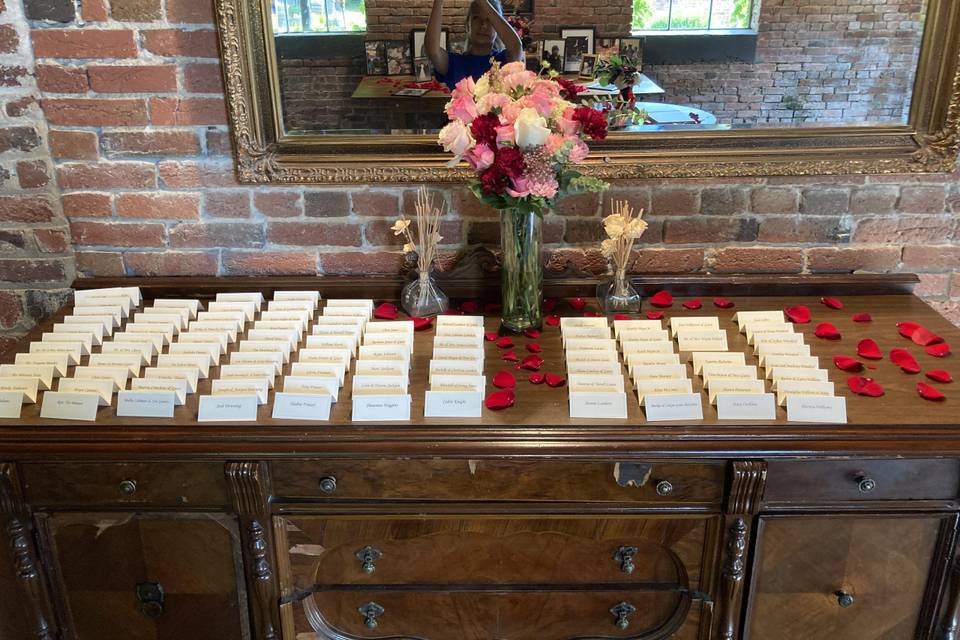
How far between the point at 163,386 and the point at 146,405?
1.9 inches

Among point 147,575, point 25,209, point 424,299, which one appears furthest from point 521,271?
point 25,209

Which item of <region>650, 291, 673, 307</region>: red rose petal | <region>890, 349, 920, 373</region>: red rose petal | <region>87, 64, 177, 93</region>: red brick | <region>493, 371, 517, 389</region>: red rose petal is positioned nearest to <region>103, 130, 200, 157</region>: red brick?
<region>87, 64, 177, 93</region>: red brick

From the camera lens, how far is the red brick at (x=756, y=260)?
6.56 ft

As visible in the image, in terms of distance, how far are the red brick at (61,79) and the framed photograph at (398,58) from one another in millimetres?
741

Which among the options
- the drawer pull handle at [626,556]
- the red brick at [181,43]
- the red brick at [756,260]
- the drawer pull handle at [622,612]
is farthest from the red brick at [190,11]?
the drawer pull handle at [622,612]

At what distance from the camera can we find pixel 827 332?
69.4 inches

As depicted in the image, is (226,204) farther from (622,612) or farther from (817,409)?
(817,409)

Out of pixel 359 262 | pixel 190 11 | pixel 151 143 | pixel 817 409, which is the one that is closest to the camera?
pixel 817 409

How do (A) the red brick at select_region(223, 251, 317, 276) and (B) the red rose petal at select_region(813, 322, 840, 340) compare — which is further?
(A) the red brick at select_region(223, 251, 317, 276)

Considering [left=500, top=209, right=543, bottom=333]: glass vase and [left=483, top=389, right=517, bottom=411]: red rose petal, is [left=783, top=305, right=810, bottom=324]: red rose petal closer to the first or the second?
[left=500, top=209, right=543, bottom=333]: glass vase

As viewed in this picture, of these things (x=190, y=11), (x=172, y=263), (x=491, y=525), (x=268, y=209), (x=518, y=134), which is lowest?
(x=491, y=525)

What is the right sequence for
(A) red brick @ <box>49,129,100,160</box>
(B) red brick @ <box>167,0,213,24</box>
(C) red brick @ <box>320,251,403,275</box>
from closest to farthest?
1. (B) red brick @ <box>167,0,213,24</box>
2. (A) red brick @ <box>49,129,100,160</box>
3. (C) red brick @ <box>320,251,403,275</box>

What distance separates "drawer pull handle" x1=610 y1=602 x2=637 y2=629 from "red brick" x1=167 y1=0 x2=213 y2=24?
5.33 feet

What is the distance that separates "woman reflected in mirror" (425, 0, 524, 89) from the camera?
1775mm
